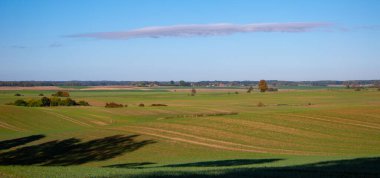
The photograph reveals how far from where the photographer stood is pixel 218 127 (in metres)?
45.7

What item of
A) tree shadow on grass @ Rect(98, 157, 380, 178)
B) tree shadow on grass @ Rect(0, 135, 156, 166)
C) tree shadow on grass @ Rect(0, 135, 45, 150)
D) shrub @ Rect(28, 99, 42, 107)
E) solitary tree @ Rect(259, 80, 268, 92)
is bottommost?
tree shadow on grass @ Rect(0, 135, 156, 166)

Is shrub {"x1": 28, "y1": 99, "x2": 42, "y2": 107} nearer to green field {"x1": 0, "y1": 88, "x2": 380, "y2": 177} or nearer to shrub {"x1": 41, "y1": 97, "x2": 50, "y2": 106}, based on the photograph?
shrub {"x1": 41, "y1": 97, "x2": 50, "y2": 106}

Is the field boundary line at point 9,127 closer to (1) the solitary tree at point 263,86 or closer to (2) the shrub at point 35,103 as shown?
(2) the shrub at point 35,103

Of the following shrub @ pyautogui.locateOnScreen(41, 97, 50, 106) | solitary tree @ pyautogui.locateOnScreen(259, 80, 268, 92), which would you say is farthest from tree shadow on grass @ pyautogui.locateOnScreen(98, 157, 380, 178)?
solitary tree @ pyautogui.locateOnScreen(259, 80, 268, 92)

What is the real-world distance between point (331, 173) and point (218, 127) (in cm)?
3072

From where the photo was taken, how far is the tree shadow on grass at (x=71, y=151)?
1165 inches

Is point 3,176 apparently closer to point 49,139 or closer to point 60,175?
point 60,175

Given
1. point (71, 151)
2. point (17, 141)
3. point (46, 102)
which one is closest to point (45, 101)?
point (46, 102)

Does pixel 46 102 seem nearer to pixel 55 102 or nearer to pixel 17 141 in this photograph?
pixel 55 102

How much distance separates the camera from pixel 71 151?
33219 mm

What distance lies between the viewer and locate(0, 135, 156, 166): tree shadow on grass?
97.1 feet

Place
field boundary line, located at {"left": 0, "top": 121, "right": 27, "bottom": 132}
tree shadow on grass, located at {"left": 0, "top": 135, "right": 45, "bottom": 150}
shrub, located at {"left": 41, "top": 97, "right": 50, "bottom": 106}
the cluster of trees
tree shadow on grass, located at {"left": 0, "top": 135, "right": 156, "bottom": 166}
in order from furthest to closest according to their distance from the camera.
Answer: shrub, located at {"left": 41, "top": 97, "right": 50, "bottom": 106}
the cluster of trees
field boundary line, located at {"left": 0, "top": 121, "right": 27, "bottom": 132}
tree shadow on grass, located at {"left": 0, "top": 135, "right": 45, "bottom": 150}
tree shadow on grass, located at {"left": 0, "top": 135, "right": 156, "bottom": 166}

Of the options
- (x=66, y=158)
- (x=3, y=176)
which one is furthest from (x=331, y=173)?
(x=66, y=158)

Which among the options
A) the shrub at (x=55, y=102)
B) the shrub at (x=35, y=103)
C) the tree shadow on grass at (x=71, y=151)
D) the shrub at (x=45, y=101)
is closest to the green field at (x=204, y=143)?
the tree shadow on grass at (x=71, y=151)
